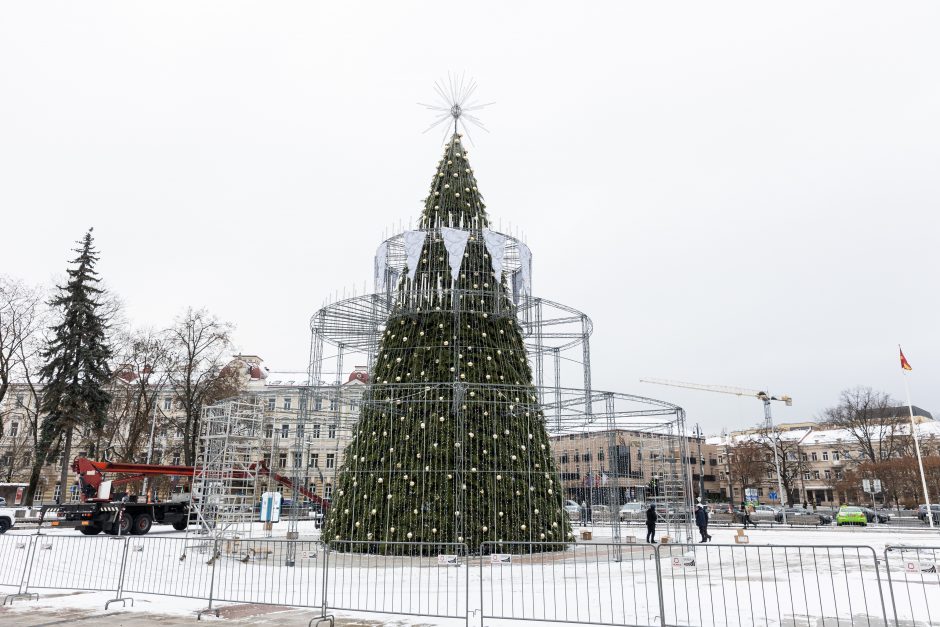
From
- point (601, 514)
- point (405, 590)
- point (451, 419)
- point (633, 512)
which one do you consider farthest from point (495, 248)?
point (633, 512)

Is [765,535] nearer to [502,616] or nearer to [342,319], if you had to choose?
[342,319]

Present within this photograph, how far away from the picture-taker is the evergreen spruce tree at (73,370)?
33750 mm

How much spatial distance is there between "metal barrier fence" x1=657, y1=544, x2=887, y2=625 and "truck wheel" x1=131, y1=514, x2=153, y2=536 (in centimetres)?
2092

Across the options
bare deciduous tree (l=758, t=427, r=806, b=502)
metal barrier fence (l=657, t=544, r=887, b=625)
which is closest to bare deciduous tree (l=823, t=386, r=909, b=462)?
bare deciduous tree (l=758, t=427, r=806, b=502)

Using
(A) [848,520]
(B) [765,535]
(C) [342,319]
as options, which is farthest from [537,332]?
(A) [848,520]

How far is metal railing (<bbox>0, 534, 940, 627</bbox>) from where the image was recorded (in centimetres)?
824

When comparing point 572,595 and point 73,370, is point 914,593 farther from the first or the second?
point 73,370

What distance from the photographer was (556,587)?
10.8 meters

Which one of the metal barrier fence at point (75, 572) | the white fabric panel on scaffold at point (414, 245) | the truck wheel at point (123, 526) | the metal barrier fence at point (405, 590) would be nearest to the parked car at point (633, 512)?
the white fabric panel on scaffold at point (414, 245)

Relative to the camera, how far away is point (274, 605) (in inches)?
364

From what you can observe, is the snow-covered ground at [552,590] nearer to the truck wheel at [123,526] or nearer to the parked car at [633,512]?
the truck wheel at [123,526]

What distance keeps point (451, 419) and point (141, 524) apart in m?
17.3

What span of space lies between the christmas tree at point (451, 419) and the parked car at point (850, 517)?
64.5ft

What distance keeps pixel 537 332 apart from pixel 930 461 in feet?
151
